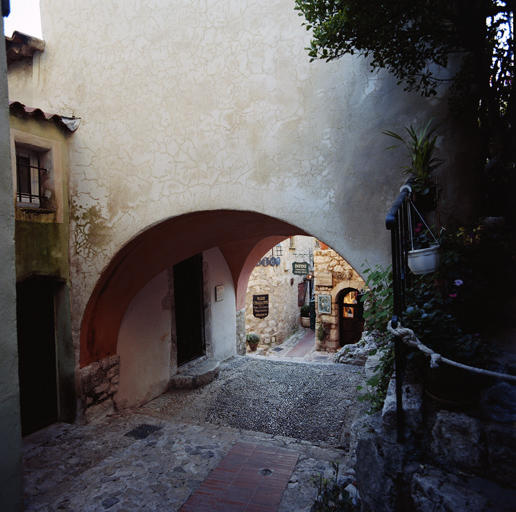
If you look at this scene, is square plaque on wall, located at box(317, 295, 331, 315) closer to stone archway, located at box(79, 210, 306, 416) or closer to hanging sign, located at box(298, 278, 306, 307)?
hanging sign, located at box(298, 278, 306, 307)

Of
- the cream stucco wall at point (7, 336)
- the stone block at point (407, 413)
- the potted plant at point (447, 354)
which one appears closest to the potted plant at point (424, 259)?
the potted plant at point (447, 354)

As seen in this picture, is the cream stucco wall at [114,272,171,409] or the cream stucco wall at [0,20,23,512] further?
the cream stucco wall at [114,272,171,409]

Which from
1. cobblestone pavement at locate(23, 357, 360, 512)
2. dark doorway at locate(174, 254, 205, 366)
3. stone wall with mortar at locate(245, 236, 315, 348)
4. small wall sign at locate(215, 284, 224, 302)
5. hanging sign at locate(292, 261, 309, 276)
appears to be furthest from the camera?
hanging sign at locate(292, 261, 309, 276)

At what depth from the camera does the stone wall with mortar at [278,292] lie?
1498 cm

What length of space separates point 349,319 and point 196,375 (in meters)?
8.04

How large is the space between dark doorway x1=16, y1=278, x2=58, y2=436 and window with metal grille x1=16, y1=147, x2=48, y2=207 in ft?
3.42

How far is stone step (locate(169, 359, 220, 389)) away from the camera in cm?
683

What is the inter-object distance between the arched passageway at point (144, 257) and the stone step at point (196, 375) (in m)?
1.68

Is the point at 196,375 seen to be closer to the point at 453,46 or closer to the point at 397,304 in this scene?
the point at 397,304

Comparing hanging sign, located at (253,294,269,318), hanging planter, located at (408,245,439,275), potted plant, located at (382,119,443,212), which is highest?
potted plant, located at (382,119,443,212)

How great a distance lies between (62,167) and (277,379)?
5.15 meters

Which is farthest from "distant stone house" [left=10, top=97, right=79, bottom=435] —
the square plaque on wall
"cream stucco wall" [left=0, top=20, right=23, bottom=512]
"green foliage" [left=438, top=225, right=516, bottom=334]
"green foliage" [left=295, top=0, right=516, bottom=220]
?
the square plaque on wall

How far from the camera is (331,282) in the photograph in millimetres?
13094

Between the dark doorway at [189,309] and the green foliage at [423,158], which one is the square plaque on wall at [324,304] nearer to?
the dark doorway at [189,309]
